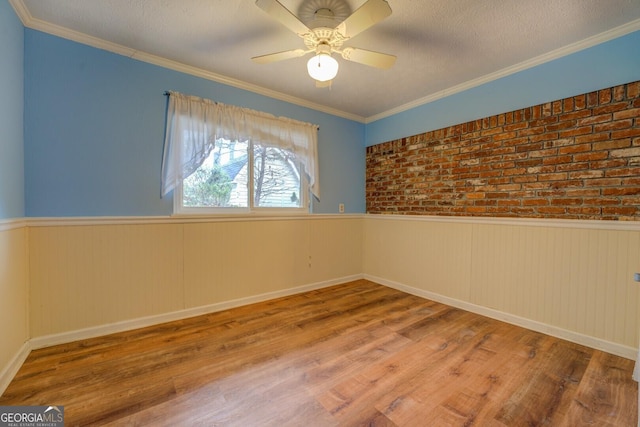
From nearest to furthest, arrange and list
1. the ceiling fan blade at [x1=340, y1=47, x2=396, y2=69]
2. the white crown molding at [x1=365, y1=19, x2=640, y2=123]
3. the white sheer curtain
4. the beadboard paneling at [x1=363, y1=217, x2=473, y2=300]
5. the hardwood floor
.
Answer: the hardwood floor < the ceiling fan blade at [x1=340, y1=47, x2=396, y2=69] < the white crown molding at [x1=365, y1=19, x2=640, y2=123] < the white sheer curtain < the beadboard paneling at [x1=363, y1=217, x2=473, y2=300]

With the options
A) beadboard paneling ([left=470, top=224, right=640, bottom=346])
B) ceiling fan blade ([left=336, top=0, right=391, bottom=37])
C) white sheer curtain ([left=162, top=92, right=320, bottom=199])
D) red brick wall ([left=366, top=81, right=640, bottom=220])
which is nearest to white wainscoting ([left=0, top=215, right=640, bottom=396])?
beadboard paneling ([left=470, top=224, right=640, bottom=346])

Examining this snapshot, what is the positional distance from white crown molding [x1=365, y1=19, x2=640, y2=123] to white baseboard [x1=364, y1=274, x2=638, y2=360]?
229 centimetres

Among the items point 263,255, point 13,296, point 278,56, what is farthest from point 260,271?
point 278,56

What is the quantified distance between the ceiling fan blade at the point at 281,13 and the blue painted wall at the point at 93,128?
1.44 m

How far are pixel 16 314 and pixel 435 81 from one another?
400 cm

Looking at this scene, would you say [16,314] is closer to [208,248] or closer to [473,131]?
[208,248]

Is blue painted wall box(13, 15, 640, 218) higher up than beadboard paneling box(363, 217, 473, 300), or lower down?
higher up

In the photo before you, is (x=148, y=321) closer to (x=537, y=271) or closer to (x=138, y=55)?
(x=138, y=55)

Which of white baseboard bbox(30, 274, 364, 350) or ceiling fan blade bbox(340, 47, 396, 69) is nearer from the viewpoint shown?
ceiling fan blade bbox(340, 47, 396, 69)

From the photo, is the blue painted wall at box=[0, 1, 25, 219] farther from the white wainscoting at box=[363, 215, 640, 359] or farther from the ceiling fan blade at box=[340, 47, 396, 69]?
the white wainscoting at box=[363, 215, 640, 359]

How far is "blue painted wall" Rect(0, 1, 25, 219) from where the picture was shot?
1.64 metres

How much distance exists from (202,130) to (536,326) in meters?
3.57

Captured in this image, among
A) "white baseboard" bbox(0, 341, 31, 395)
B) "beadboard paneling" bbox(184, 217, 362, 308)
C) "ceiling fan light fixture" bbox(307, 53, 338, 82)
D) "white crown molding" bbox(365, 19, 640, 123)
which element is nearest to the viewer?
"white baseboard" bbox(0, 341, 31, 395)

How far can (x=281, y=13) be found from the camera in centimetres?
152
